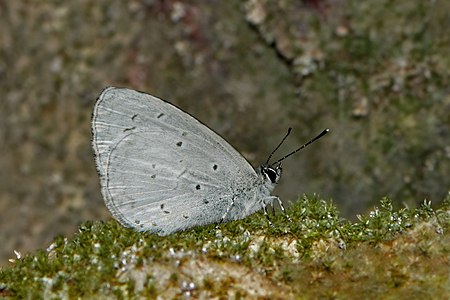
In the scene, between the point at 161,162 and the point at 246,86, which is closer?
the point at 161,162

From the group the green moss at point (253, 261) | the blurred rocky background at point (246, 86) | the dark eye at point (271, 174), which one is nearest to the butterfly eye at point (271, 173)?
the dark eye at point (271, 174)

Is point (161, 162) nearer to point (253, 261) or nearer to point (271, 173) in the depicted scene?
point (271, 173)

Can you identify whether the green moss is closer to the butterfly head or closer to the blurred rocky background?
the butterfly head

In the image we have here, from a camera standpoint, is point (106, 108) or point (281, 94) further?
point (281, 94)

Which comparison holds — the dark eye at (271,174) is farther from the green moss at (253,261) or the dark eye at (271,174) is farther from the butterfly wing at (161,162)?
the green moss at (253,261)

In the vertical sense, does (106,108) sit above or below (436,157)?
below

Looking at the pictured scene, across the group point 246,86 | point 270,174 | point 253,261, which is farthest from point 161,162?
point 246,86

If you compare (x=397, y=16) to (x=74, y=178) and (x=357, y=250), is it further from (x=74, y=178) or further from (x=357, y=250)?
(x=357, y=250)

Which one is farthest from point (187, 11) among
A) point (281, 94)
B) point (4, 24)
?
point (4, 24)
